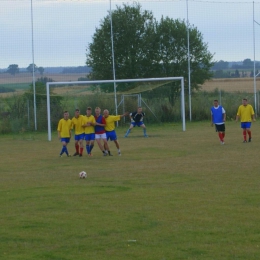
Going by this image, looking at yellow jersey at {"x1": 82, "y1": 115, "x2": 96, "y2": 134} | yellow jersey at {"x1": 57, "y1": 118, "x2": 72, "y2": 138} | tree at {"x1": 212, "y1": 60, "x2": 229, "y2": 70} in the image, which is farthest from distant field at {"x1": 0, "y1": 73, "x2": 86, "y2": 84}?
yellow jersey at {"x1": 82, "y1": 115, "x2": 96, "y2": 134}

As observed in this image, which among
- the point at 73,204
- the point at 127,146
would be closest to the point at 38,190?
the point at 73,204

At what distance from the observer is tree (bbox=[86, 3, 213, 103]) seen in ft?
155

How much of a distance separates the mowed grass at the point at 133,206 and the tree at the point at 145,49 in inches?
942

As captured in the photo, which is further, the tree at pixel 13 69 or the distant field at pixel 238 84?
the distant field at pixel 238 84

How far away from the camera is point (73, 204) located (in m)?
13.0

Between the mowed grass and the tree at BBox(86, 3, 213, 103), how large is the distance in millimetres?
23922

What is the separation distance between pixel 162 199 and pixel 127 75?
34322mm

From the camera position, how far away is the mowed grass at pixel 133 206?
9375 mm

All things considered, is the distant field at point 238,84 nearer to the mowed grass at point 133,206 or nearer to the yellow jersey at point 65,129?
Answer: the mowed grass at point 133,206

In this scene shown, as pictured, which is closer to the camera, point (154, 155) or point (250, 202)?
point (250, 202)

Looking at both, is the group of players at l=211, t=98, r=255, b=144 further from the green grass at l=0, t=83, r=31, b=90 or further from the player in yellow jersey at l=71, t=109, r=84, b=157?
the green grass at l=0, t=83, r=31, b=90

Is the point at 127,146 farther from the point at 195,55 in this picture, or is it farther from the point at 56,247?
the point at 195,55

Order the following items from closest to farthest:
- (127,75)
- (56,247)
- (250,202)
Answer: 1. (56,247)
2. (250,202)
3. (127,75)

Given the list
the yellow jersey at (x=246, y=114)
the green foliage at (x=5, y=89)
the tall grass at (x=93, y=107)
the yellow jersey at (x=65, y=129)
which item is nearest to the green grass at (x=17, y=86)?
the green foliage at (x=5, y=89)
